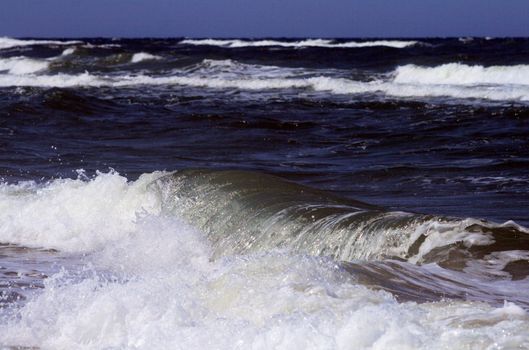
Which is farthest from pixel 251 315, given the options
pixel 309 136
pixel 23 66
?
pixel 23 66

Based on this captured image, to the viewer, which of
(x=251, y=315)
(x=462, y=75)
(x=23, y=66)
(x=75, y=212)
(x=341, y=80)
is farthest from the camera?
(x=23, y=66)

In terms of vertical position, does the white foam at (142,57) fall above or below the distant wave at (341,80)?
below

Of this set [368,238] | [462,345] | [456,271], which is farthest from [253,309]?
[368,238]

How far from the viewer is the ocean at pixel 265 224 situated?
470 centimetres

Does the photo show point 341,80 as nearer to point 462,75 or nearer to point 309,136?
point 462,75

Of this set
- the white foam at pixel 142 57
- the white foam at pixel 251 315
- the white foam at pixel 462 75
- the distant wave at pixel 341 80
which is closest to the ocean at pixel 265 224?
the white foam at pixel 251 315

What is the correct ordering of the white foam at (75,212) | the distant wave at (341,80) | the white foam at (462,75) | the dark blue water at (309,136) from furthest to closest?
the white foam at (462,75)
the distant wave at (341,80)
the dark blue water at (309,136)
the white foam at (75,212)

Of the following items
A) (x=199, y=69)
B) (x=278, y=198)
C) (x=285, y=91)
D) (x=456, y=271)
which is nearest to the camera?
(x=456, y=271)

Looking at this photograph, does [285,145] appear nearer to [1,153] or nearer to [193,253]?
[1,153]

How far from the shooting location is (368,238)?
287 inches

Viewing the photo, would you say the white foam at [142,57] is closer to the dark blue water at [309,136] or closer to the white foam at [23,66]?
the white foam at [23,66]

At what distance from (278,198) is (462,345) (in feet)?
16.4

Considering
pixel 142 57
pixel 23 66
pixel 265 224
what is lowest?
pixel 23 66

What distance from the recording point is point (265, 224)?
8242 millimetres
